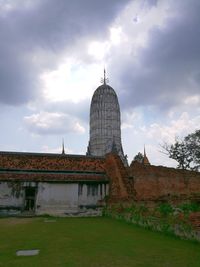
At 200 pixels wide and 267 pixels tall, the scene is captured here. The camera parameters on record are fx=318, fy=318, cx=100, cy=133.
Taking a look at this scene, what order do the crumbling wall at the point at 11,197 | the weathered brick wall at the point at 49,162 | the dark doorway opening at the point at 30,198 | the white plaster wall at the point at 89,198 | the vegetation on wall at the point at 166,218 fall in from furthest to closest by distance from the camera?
the weathered brick wall at the point at 49,162
the white plaster wall at the point at 89,198
the dark doorway opening at the point at 30,198
the crumbling wall at the point at 11,197
the vegetation on wall at the point at 166,218

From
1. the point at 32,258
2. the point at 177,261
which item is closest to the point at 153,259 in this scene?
the point at 177,261

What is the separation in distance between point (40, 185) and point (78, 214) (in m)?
3.56

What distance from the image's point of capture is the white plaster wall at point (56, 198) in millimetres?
23406

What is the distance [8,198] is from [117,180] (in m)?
8.03

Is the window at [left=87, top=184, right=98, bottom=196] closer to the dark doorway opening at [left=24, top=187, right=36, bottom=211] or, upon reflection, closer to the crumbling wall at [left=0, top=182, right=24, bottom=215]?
the dark doorway opening at [left=24, top=187, right=36, bottom=211]

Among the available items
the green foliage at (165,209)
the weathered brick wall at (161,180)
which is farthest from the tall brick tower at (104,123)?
the green foliage at (165,209)

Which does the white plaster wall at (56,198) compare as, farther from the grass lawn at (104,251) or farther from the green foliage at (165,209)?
the grass lawn at (104,251)

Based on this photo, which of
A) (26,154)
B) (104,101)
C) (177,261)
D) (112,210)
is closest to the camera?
(177,261)

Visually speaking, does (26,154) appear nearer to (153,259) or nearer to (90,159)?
(90,159)

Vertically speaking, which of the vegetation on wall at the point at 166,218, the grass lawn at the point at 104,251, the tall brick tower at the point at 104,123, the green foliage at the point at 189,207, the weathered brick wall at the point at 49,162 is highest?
the tall brick tower at the point at 104,123

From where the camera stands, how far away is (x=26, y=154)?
27.1 metres

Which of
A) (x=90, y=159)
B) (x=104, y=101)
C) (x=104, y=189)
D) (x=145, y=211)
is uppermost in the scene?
(x=104, y=101)

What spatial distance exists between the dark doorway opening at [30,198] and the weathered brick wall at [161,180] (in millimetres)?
9036

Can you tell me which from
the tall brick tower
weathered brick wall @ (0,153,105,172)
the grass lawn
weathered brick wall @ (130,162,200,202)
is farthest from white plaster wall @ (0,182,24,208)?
the tall brick tower
